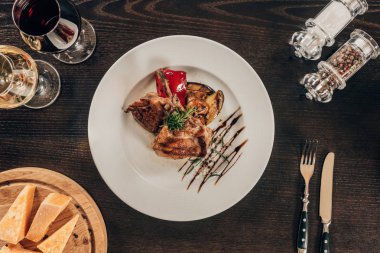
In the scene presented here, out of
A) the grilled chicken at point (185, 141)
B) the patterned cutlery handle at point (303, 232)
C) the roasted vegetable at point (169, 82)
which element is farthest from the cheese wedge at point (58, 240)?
the patterned cutlery handle at point (303, 232)

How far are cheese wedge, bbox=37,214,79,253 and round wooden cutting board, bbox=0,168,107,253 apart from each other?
0.04 m

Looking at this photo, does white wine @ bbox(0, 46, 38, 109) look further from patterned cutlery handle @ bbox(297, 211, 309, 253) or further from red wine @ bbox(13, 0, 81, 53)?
patterned cutlery handle @ bbox(297, 211, 309, 253)

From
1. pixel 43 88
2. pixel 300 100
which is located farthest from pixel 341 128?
pixel 43 88

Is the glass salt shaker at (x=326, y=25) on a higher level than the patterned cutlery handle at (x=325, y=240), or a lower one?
higher

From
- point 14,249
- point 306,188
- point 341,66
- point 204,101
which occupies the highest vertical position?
point 341,66

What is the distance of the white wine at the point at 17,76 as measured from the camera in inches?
51.3

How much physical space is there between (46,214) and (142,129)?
1.46ft

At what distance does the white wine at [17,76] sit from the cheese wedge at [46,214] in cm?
34

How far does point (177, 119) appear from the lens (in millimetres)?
1376

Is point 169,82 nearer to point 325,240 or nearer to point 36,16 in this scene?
point 36,16

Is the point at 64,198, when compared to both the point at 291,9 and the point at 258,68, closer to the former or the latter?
the point at 258,68

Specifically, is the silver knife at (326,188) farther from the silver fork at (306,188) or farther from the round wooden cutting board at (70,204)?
the round wooden cutting board at (70,204)

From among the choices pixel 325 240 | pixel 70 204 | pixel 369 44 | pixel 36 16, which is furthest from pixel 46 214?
pixel 369 44

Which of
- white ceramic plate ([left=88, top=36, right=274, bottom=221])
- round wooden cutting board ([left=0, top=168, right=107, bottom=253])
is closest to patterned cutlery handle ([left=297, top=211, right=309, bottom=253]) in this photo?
white ceramic plate ([left=88, top=36, right=274, bottom=221])
